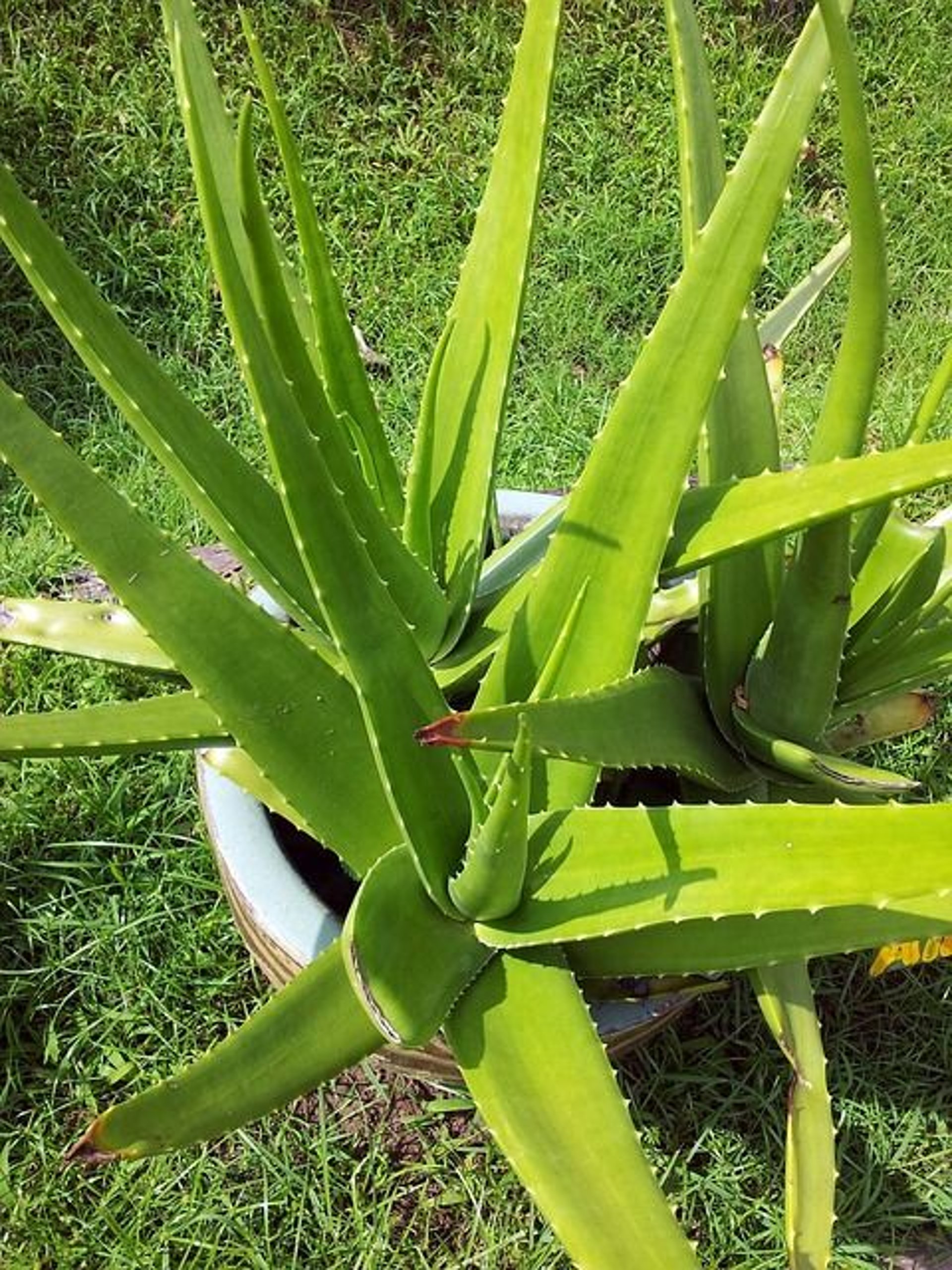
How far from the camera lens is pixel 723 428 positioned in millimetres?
868

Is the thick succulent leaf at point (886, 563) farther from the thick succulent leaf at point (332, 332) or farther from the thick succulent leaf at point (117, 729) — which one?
the thick succulent leaf at point (117, 729)

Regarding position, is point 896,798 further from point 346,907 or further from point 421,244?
point 421,244

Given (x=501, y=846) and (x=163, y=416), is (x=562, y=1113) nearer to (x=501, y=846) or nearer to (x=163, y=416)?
(x=501, y=846)

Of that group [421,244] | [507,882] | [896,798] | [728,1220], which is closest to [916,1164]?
[728,1220]

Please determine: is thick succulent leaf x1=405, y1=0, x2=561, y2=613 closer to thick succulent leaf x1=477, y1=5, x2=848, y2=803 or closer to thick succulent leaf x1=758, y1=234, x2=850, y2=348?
thick succulent leaf x1=477, y1=5, x2=848, y2=803

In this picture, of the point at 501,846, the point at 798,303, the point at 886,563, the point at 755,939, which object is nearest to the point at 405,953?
the point at 501,846

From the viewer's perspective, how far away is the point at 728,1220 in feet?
4.09

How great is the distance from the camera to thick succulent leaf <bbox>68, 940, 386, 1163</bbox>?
2.18 ft

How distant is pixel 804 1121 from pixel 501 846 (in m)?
0.35

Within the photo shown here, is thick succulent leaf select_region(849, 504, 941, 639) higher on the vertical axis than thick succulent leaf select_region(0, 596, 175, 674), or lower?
lower

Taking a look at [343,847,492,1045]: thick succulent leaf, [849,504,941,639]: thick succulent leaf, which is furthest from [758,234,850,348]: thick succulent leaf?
[343,847,492,1045]: thick succulent leaf

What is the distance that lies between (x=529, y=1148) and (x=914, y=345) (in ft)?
5.06

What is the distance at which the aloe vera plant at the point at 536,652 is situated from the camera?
67 cm

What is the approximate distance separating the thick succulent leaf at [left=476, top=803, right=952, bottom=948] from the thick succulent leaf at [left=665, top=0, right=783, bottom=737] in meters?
0.17
